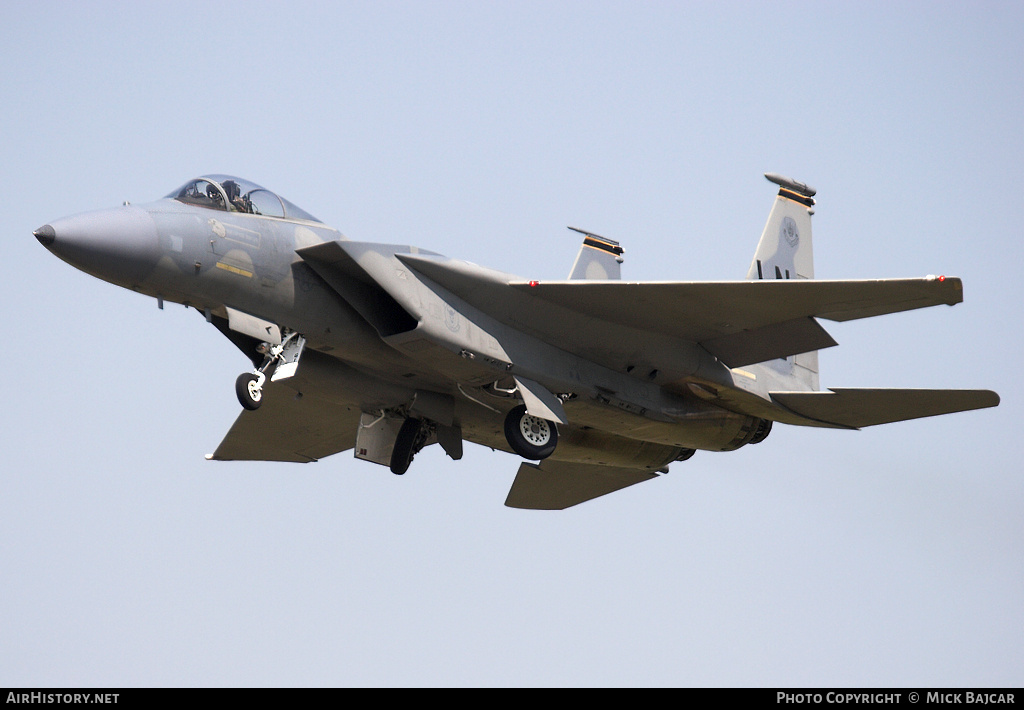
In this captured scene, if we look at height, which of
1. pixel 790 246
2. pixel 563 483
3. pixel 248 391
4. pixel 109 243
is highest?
pixel 790 246

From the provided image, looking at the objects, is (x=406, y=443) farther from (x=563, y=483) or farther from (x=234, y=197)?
(x=234, y=197)

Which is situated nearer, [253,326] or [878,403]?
[253,326]

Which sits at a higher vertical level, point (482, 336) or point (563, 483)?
point (482, 336)

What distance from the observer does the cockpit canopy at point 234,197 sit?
14.0 meters

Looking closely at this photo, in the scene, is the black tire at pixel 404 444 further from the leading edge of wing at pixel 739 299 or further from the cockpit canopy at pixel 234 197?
the cockpit canopy at pixel 234 197

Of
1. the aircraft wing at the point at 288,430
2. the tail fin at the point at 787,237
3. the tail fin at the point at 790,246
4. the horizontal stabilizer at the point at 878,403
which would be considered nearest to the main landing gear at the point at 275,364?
Answer: the aircraft wing at the point at 288,430

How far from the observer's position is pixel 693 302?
15062 millimetres

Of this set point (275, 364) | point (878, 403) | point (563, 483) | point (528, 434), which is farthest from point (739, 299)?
point (563, 483)

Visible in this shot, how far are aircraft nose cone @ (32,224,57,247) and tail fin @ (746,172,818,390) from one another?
10.0 metres

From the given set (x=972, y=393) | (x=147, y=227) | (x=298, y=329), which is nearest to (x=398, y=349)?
(x=298, y=329)

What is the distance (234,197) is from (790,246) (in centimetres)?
882
